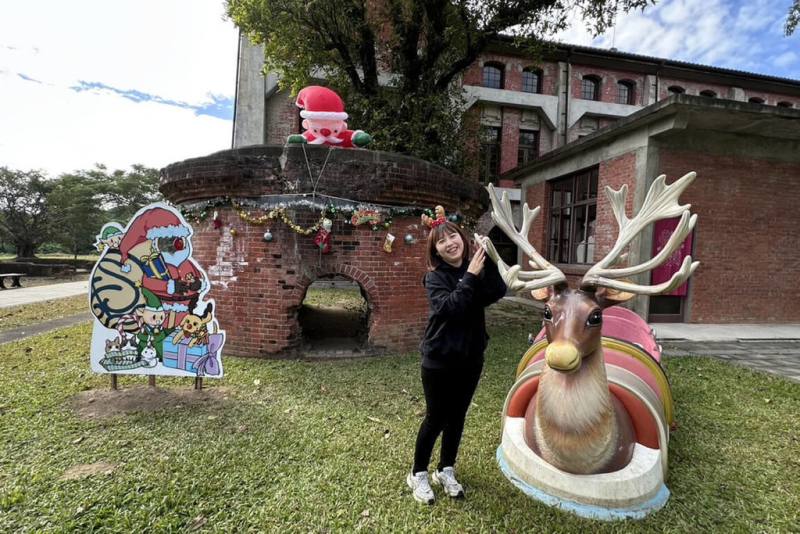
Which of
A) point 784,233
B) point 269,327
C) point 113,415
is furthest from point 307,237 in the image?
point 784,233

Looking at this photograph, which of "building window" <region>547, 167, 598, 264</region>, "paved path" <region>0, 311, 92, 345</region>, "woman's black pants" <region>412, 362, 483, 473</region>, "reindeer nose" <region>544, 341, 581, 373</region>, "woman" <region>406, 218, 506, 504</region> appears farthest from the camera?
"building window" <region>547, 167, 598, 264</region>

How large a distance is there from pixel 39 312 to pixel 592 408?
11804 mm

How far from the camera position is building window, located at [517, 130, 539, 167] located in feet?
59.2

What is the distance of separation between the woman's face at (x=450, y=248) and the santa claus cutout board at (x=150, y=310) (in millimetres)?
2771

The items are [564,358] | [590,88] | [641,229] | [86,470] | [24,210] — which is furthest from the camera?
[24,210]

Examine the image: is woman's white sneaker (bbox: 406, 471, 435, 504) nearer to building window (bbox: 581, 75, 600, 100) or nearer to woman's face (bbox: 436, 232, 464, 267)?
woman's face (bbox: 436, 232, 464, 267)

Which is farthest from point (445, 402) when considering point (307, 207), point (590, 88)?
point (590, 88)

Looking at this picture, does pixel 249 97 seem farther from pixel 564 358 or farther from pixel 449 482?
pixel 564 358

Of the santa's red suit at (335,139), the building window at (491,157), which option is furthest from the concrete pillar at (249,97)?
the santa's red suit at (335,139)

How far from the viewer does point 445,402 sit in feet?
7.64

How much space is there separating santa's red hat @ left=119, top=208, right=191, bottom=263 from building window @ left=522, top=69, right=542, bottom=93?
1762cm

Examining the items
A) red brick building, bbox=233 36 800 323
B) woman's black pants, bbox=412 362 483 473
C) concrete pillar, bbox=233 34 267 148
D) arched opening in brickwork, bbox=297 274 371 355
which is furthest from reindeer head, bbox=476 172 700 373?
concrete pillar, bbox=233 34 267 148

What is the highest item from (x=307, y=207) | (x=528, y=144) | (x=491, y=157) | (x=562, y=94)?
(x=562, y=94)

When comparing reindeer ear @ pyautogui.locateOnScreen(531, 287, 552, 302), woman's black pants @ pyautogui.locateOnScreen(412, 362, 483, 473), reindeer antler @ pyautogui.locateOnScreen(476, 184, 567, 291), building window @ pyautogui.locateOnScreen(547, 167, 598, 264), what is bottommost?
woman's black pants @ pyautogui.locateOnScreen(412, 362, 483, 473)
